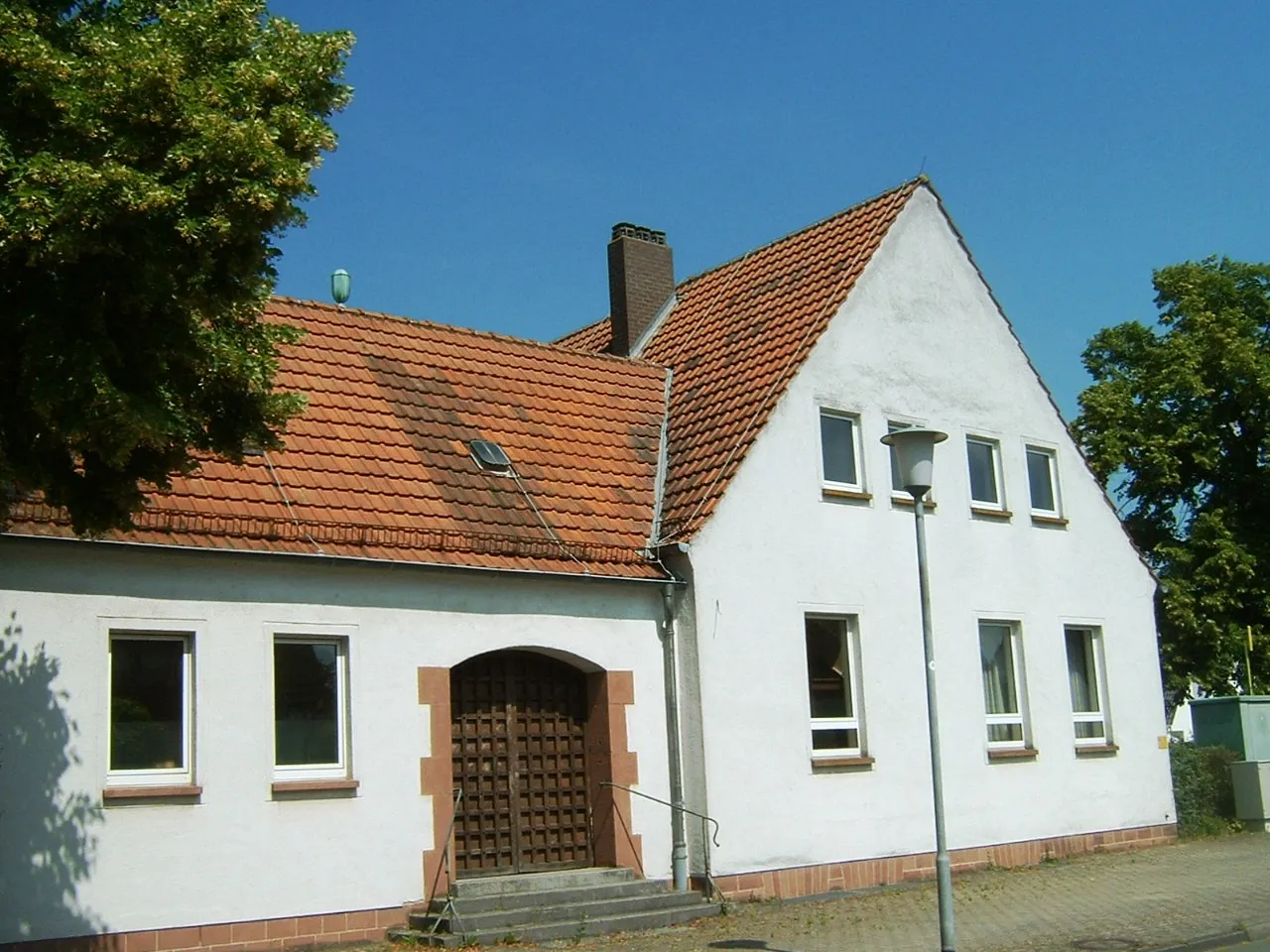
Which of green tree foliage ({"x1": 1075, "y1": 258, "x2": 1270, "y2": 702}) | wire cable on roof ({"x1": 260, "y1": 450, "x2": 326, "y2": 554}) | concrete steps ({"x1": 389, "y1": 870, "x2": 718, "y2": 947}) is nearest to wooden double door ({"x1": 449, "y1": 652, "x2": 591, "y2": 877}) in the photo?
concrete steps ({"x1": 389, "y1": 870, "x2": 718, "y2": 947})

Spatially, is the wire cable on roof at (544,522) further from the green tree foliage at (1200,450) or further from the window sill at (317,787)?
the green tree foliage at (1200,450)

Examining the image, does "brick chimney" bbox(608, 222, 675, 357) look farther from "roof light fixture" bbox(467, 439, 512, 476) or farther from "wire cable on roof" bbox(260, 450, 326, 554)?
"wire cable on roof" bbox(260, 450, 326, 554)

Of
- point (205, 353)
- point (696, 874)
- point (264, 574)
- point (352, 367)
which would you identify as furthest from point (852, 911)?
point (205, 353)

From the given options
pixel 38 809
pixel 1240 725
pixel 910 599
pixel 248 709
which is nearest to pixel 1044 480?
pixel 910 599

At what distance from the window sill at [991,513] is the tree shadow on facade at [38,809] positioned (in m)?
11.8

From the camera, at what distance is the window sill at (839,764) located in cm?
1667

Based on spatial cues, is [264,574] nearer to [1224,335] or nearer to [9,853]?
[9,853]

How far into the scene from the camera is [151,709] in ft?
41.5

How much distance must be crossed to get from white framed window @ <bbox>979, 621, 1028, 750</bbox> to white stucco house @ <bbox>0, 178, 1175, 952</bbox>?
5 centimetres

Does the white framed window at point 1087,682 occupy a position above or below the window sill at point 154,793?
above

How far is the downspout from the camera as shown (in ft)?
51.3

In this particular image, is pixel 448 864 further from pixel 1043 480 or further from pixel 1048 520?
pixel 1043 480

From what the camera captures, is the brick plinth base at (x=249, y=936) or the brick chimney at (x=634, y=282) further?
the brick chimney at (x=634, y=282)

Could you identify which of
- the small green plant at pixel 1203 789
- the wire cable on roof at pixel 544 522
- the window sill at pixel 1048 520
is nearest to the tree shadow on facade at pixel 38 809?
the wire cable on roof at pixel 544 522
